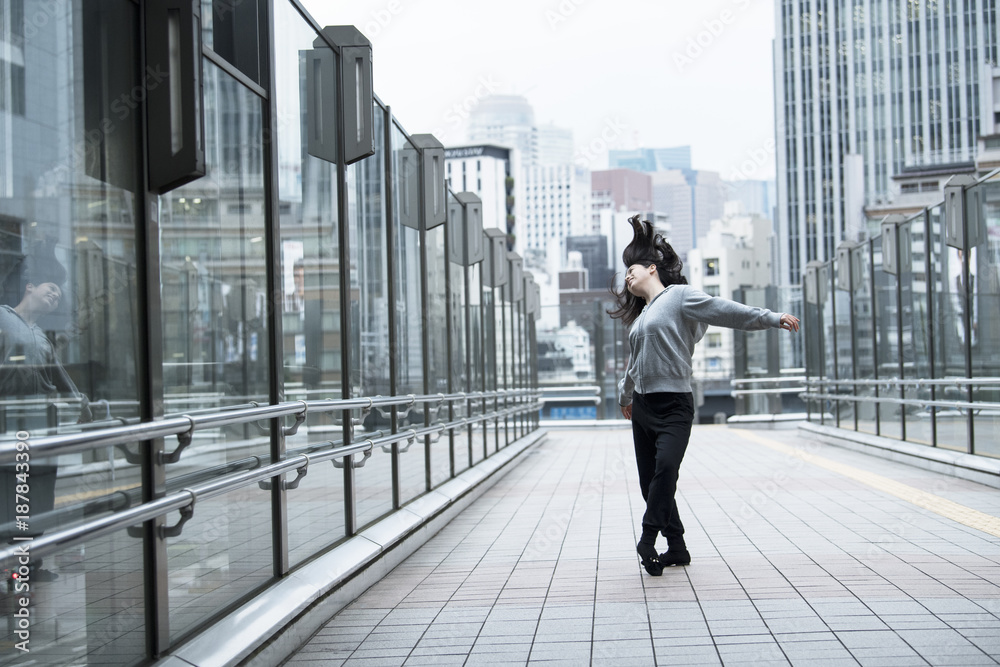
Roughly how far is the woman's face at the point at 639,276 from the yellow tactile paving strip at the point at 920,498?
7.88 feet

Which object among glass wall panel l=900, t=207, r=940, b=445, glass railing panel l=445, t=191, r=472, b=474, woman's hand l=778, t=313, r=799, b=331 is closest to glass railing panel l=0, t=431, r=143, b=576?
woman's hand l=778, t=313, r=799, b=331

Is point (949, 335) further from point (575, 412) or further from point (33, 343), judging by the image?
point (575, 412)

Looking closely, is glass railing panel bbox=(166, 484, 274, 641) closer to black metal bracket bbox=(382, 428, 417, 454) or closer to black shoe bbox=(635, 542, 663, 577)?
black shoe bbox=(635, 542, 663, 577)

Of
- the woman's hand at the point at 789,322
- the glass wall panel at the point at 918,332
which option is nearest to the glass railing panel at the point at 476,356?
the glass wall panel at the point at 918,332

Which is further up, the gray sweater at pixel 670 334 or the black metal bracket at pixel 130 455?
the gray sweater at pixel 670 334

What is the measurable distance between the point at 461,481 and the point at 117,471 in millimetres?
5650

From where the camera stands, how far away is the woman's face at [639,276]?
5387 millimetres

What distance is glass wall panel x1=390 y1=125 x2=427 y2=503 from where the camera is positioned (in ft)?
21.4

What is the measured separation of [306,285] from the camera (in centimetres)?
448

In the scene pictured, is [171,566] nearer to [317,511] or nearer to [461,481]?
[317,511]

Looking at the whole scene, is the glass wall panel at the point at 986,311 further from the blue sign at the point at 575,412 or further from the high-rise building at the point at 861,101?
the high-rise building at the point at 861,101

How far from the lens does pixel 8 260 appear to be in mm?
2260

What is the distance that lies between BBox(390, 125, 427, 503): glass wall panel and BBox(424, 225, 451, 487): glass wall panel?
34cm

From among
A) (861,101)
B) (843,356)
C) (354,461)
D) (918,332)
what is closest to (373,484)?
(354,461)
